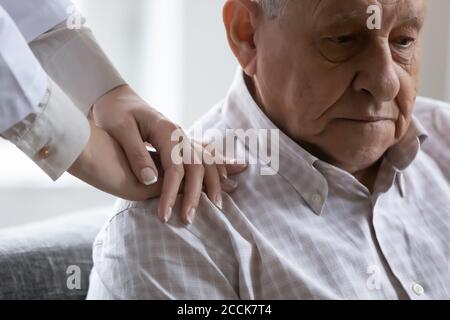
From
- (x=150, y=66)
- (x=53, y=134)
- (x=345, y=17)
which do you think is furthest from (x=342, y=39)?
(x=150, y=66)

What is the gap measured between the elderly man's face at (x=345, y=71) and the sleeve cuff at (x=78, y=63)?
0.27 meters

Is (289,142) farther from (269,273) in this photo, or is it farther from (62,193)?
(62,193)

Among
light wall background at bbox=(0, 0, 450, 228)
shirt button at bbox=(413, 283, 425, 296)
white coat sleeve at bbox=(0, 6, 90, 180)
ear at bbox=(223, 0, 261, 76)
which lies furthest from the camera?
light wall background at bbox=(0, 0, 450, 228)

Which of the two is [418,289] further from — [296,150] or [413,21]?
[413,21]

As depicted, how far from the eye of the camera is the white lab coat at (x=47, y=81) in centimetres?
96

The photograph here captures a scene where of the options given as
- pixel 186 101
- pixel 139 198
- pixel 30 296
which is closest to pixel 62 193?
pixel 186 101

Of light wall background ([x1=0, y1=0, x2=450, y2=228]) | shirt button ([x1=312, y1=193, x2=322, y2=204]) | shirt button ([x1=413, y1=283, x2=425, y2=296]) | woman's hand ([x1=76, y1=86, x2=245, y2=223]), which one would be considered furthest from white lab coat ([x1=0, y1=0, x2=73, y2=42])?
light wall background ([x1=0, y1=0, x2=450, y2=228])

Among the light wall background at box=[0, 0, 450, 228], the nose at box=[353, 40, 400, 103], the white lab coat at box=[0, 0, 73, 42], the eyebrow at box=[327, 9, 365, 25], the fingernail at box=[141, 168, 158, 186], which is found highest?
the white lab coat at box=[0, 0, 73, 42]

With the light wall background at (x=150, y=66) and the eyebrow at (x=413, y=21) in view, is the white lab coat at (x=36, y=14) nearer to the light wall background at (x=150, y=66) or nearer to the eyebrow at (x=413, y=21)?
the eyebrow at (x=413, y=21)

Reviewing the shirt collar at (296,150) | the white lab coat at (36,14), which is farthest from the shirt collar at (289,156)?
the white lab coat at (36,14)

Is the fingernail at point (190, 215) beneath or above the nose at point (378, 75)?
beneath

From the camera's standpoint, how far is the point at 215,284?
1.15m

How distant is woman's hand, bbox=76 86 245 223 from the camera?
113cm

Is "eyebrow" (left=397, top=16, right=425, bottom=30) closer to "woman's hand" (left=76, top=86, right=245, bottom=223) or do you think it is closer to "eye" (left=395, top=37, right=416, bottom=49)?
"eye" (left=395, top=37, right=416, bottom=49)
